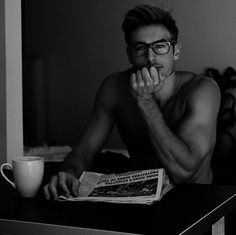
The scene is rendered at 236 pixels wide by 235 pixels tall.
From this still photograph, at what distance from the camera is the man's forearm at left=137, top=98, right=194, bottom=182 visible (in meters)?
1.65

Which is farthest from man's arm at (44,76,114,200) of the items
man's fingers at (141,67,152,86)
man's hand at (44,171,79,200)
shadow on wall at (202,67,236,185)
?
shadow on wall at (202,67,236,185)

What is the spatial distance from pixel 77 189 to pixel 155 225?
1.19 ft

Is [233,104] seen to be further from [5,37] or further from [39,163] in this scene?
[39,163]

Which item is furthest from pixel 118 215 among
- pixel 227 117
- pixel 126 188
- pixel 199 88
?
pixel 227 117

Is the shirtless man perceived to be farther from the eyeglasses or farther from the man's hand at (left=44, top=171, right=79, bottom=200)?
the man's hand at (left=44, top=171, right=79, bottom=200)

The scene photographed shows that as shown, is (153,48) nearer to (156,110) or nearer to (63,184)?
(156,110)

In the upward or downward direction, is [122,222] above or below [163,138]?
below

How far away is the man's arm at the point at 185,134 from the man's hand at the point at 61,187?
46 centimetres

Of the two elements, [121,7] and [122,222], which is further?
[121,7]

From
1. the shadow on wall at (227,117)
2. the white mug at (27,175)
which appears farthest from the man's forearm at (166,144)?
the shadow on wall at (227,117)

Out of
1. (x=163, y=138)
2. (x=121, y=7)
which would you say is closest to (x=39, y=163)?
(x=163, y=138)

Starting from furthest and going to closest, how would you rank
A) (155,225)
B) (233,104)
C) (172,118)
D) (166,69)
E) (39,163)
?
(233,104) → (172,118) → (166,69) → (39,163) → (155,225)

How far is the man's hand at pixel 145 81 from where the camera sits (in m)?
1.69

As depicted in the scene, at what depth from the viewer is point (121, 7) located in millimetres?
4156
